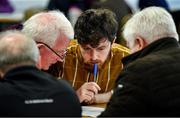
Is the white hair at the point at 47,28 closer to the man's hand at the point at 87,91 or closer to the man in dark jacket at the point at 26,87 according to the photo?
the man's hand at the point at 87,91

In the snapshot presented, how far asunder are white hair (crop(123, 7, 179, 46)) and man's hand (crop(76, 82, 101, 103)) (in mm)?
730

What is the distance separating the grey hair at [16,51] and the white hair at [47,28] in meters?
0.93

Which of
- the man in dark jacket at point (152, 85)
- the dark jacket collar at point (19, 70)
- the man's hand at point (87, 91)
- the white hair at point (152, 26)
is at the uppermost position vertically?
the white hair at point (152, 26)

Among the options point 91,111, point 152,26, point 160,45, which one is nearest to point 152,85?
point 160,45

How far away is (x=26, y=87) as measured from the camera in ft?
8.16

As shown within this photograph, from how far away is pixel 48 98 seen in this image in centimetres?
249

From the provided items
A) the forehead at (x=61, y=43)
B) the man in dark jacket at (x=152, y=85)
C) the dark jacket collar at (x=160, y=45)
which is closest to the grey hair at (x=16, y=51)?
the man in dark jacket at (x=152, y=85)

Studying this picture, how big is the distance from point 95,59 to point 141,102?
1.15 m

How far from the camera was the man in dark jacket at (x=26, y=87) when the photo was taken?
2.44 m

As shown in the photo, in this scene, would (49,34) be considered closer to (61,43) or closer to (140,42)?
(61,43)

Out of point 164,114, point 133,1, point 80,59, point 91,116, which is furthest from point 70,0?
point 164,114

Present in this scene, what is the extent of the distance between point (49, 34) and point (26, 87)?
1145 millimetres

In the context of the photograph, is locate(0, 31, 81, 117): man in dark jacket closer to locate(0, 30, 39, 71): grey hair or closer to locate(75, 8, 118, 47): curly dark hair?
locate(0, 30, 39, 71): grey hair

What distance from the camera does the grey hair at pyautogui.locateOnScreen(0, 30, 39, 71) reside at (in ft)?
8.34
